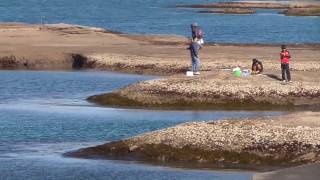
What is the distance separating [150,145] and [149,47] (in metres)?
32.8

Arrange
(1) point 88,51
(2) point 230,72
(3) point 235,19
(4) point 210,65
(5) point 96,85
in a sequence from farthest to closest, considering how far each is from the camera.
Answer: (3) point 235,19, (1) point 88,51, (4) point 210,65, (5) point 96,85, (2) point 230,72

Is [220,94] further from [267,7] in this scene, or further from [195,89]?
[267,7]

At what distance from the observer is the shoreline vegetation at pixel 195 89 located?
28.8 m

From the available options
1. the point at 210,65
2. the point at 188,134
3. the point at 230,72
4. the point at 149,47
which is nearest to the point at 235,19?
→ the point at 149,47

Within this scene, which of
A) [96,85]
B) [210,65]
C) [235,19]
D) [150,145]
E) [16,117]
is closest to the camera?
[150,145]

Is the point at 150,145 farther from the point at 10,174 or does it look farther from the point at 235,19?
the point at 235,19

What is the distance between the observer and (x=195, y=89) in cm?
4141

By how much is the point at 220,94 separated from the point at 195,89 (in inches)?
38.2

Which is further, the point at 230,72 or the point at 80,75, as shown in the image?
the point at 80,75

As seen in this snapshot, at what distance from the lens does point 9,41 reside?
63.0 m

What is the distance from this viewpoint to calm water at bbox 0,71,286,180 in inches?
1083

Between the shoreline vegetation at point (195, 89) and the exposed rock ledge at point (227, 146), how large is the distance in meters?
0.03

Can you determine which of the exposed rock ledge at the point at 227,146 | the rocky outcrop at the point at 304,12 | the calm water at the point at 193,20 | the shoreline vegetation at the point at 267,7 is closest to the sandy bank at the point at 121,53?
the calm water at the point at 193,20

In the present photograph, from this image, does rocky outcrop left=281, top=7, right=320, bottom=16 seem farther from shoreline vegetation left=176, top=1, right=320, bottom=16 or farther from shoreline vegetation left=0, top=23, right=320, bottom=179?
shoreline vegetation left=0, top=23, right=320, bottom=179
